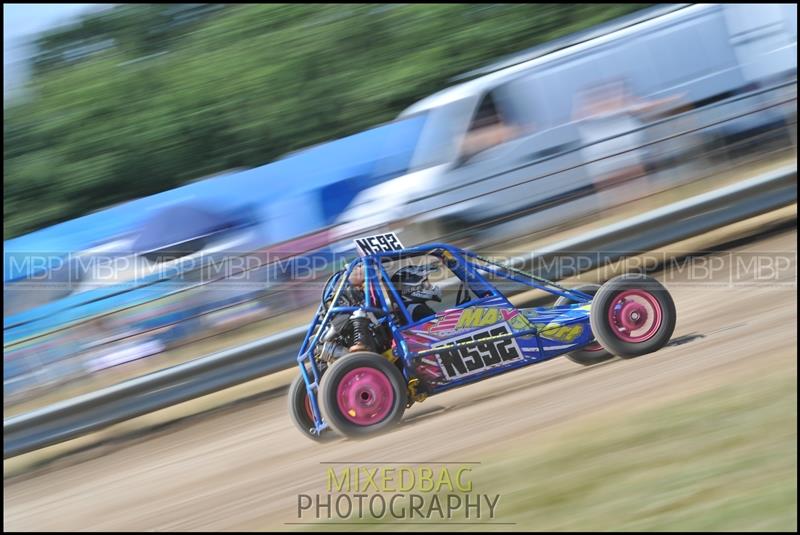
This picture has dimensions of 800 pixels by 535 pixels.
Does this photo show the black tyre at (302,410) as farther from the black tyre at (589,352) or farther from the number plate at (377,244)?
the black tyre at (589,352)

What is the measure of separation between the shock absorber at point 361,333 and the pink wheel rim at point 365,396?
185 mm

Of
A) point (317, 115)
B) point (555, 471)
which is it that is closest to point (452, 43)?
point (317, 115)

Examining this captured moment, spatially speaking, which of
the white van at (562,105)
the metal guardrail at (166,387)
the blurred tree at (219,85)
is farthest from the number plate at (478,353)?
the blurred tree at (219,85)

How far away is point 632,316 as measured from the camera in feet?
19.5

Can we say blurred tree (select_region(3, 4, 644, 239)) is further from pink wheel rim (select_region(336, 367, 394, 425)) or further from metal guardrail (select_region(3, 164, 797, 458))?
pink wheel rim (select_region(336, 367, 394, 425))

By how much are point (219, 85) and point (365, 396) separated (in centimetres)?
794

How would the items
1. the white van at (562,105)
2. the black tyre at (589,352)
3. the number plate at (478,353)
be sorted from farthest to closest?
the white van at (562,105)
the black tyre at (589,352)
the number plate at (478,353)

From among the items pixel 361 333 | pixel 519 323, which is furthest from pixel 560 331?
pixel 361 333

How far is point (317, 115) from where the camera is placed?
12664 mm

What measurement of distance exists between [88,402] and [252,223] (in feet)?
7.10

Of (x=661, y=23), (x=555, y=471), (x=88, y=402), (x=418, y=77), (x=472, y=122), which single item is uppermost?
(x=418, y=77)

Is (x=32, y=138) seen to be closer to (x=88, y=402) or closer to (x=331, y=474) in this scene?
(x=88, y=402)

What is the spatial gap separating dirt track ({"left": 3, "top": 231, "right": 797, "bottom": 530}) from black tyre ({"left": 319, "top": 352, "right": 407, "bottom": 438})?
0.17 m

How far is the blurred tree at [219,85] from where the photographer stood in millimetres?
12023
